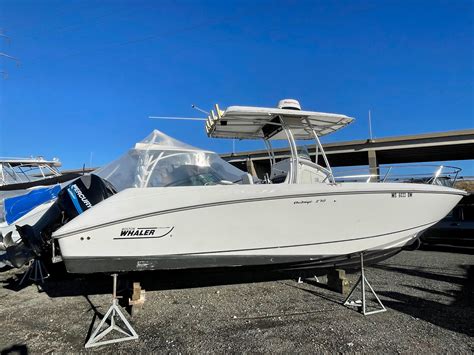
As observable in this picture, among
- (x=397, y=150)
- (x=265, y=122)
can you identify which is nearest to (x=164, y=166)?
(x=265, y=122)

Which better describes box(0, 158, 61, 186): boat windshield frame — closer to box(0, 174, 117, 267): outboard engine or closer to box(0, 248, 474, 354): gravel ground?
box(0, 248, 474, 354): gravel ground

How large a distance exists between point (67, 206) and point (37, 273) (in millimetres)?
3123

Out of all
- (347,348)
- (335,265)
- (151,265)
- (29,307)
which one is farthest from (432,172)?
(29,307)

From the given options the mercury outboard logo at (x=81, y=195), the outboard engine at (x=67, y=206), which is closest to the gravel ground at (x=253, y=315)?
the outboard engine at (x=67, y=206)

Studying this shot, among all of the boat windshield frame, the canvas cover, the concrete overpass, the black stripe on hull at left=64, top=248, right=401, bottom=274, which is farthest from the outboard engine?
the concrete overpass

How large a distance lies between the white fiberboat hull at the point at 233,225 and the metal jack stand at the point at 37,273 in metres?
2.99

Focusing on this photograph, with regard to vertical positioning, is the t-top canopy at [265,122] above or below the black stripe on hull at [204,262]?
above

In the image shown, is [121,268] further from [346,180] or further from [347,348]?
[346,180]

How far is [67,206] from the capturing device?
3879mm

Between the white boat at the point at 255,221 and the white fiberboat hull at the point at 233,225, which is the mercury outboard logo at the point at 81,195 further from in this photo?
the white fiberboat hull at the point at 233,225

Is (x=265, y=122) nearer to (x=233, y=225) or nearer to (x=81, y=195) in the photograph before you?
(x=233, y=225)

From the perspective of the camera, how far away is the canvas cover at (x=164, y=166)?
4223 millimetres

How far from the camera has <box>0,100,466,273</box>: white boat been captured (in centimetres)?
362

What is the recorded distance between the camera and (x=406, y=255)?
316 inches
